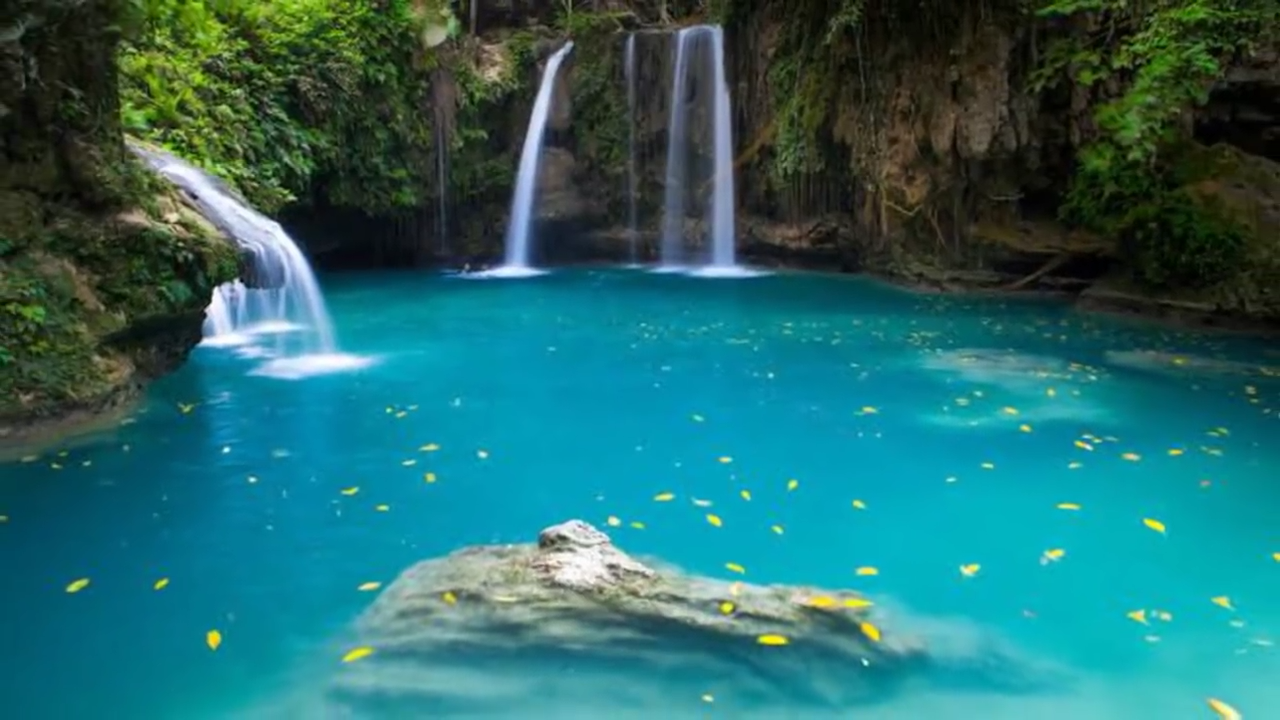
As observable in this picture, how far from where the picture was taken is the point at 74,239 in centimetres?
768

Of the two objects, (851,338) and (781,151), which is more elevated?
(781,151)

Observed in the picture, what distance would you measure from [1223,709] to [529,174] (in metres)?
18.2

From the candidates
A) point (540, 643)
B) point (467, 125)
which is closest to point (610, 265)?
point (467, 125)

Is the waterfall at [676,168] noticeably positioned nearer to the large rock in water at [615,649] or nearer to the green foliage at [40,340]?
the green foliage at [40,340]

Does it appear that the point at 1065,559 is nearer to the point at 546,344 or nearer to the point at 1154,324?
the point at 546,344

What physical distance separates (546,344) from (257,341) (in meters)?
3.45

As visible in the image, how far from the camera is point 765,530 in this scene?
18.7 feet

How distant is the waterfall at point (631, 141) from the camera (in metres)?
20.6

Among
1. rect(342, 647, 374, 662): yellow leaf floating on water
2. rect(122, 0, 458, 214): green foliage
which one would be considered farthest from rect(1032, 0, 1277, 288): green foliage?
rect(122, 0, 458, 214): green foliage

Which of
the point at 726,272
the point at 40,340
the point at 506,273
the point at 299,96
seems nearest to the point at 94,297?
the point at 40,340

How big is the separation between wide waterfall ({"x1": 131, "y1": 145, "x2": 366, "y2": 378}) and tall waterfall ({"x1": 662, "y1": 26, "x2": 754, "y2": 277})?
28.0ft

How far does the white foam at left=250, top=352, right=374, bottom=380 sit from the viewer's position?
10.1m

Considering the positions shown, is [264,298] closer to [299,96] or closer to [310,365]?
[310,365]

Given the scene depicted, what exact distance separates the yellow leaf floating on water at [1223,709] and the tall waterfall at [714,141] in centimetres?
1556
